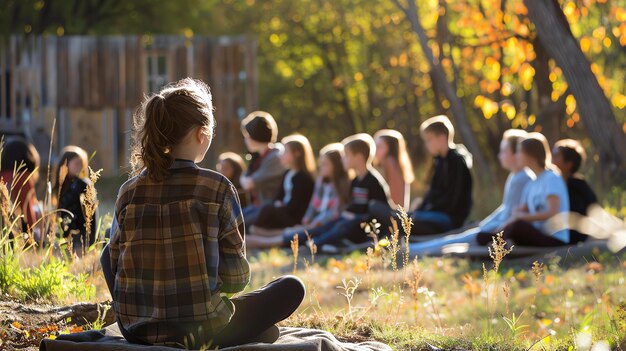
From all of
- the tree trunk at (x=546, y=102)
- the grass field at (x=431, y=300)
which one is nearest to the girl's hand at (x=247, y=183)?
the grass field at (x=431, y=300)

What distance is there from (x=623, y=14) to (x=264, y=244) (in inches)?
204

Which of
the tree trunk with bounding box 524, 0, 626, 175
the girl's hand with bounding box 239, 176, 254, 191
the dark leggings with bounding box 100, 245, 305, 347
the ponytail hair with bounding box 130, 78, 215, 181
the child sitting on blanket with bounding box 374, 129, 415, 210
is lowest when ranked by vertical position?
the dark leggings with bounding box 100, 245, 305, 347

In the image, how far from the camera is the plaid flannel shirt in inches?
155

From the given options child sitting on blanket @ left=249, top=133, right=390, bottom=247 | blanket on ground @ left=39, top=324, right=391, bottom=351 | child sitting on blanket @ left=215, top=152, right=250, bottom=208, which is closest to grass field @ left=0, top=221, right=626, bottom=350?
blanket on ground @ left=39, top=324, right=391, bottom=351

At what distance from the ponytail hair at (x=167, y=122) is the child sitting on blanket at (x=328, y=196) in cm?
632

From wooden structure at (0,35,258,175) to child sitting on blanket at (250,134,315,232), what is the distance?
8270mm

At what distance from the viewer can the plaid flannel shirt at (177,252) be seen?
155 inches

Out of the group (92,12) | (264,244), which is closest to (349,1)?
(92,12)

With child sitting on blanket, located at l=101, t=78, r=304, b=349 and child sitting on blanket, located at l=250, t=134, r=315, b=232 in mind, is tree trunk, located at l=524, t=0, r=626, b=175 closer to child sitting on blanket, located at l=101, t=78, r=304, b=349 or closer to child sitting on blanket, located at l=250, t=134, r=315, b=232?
child sitting on blanket, located at l=250, t=134, r=315, b=232

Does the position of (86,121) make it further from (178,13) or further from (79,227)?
(79,227)

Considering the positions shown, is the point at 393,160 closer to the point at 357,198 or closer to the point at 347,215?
the point at 357,198

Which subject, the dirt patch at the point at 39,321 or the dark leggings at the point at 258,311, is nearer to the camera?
the dark leggings at the point at 258,311

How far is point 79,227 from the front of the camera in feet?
26.7

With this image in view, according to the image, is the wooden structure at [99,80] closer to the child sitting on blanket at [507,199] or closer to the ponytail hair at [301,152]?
the ponytail hair at [301,152]
